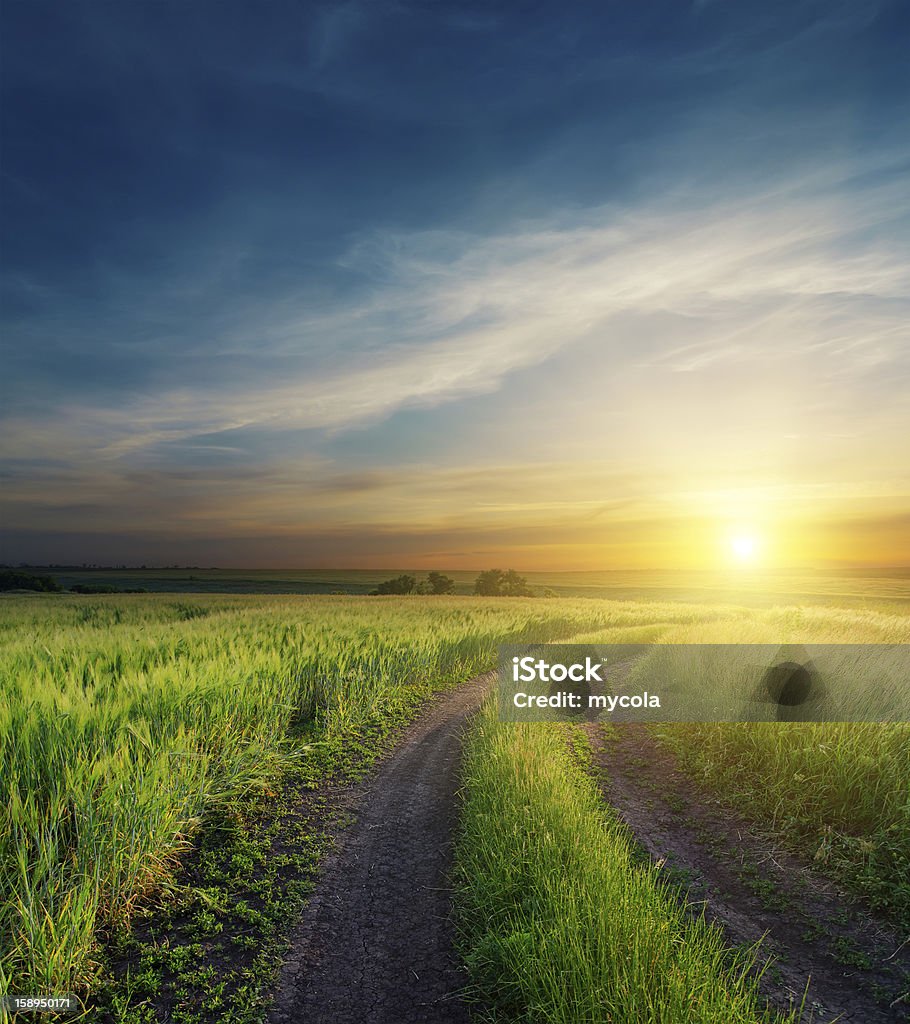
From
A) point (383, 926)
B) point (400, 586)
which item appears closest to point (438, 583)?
point (400, 586)

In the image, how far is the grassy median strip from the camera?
13.7 ft

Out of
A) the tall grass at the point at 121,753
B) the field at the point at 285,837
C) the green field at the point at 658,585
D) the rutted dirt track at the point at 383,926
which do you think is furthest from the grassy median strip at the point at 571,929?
the green field at the point at 658,585

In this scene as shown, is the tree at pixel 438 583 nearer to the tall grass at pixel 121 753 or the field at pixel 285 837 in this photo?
the tall grass at pixel 121 753

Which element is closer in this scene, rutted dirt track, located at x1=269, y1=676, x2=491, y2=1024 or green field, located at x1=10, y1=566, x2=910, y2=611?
rutted dirt track, located at x1=269, y1=676, x2=491, y2=1024

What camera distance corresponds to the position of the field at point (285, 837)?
4.59 meters

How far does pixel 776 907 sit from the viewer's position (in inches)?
251

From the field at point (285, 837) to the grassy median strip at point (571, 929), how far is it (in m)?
0.02

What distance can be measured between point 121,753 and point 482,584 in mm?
89217

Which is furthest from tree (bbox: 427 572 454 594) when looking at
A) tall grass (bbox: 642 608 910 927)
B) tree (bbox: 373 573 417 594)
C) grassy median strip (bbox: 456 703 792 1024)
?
grassy median strip (bbox: 456 703 792 1024)

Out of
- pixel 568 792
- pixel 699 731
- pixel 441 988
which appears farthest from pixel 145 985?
pixel 699 731

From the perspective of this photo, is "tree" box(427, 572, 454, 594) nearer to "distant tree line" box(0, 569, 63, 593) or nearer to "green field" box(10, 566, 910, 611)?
"green field" box(10, 566, 910, 611)

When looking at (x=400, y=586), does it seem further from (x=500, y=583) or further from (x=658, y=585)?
(x=658, y=585)

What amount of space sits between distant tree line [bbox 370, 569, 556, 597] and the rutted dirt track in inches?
3169

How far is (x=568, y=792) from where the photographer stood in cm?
777
